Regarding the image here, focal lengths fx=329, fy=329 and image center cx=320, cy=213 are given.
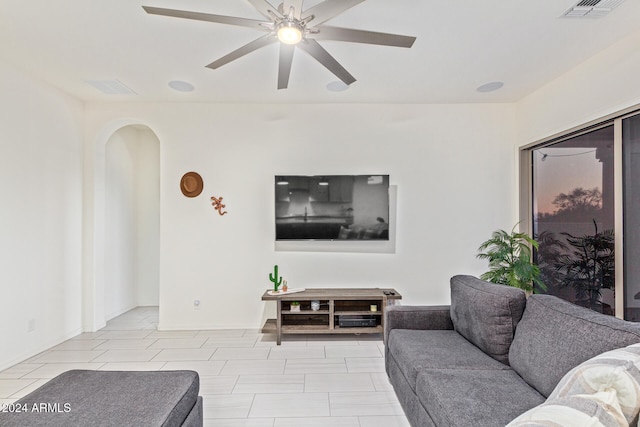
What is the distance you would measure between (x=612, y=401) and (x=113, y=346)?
13.5 ft

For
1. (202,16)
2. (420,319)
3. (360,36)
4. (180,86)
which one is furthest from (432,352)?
(180,86)

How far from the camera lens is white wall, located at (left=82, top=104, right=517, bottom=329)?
13.5 ft

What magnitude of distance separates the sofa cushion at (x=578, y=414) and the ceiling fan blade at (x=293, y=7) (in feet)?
6.52

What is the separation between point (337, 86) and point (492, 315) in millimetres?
2675

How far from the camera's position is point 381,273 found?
412 centimetres

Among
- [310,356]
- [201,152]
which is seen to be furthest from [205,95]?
[310,356]

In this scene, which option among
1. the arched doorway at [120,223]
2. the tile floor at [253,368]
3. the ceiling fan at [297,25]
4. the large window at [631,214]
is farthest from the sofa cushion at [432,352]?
the arched doorway at [120,223]

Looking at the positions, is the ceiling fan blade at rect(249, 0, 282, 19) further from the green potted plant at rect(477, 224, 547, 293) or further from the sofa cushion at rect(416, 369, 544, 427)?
the green potted plant at rect(477, 224, 547, 293)

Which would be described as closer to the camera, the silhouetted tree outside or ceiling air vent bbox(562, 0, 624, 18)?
ceiling air vent bbox(562, 0, 624, 18)

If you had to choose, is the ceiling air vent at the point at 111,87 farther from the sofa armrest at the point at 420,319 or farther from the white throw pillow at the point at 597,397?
the white throw pillow at the point at 597,397

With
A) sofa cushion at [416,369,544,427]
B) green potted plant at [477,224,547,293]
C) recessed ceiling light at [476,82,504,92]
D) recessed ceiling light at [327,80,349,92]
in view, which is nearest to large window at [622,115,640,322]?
green potted plant at [477,224,547,293]

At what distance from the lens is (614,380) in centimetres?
101

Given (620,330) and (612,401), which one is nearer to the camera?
(612,401)

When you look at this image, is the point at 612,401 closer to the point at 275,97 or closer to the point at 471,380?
the point at 471,380
